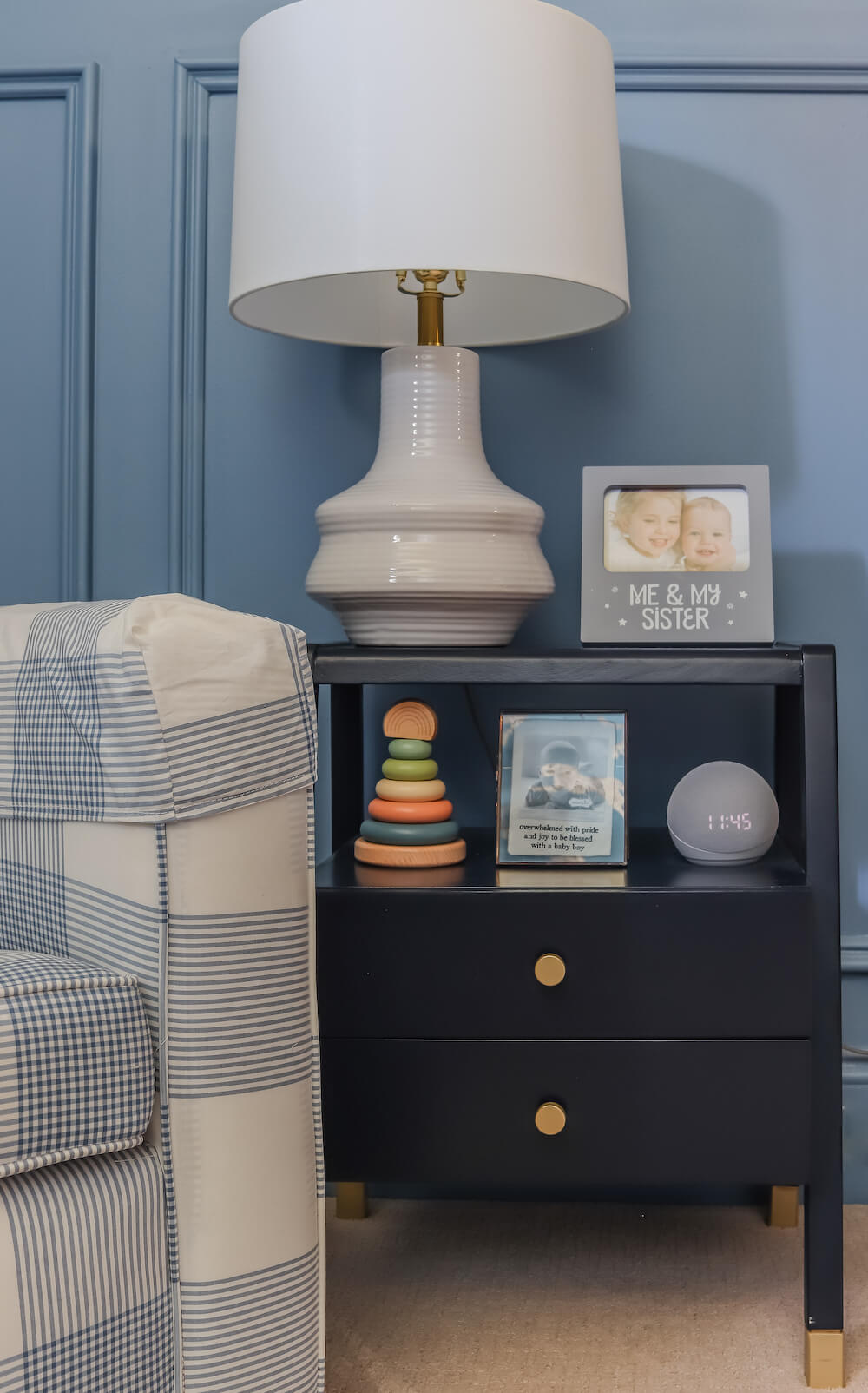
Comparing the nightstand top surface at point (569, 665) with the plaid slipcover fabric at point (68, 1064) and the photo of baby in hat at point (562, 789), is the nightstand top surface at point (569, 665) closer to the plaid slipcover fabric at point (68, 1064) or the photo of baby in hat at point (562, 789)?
the photo of baby in hat at point (562, 789)

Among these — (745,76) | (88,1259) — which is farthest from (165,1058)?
(745,76)

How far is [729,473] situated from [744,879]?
1.56 feet

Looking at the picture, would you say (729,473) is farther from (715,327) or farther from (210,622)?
(210,622)

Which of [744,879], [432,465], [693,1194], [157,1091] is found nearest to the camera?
[157,1091]

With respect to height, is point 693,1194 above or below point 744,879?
below

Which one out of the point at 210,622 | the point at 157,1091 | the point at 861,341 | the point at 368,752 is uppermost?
the point at 861,341

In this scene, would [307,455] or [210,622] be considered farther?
[307,455]

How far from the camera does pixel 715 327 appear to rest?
5.13ft

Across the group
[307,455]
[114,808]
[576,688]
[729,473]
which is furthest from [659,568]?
[114,808]

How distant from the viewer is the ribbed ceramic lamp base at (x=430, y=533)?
123 centimetres

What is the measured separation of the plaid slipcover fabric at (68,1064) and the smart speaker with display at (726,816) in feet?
2.16

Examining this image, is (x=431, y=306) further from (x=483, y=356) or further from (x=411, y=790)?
(x=411, y=790)

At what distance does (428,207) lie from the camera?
1.13 m

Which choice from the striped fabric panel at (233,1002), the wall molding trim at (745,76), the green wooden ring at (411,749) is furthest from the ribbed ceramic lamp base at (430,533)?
the wall molding trim at (745,76)
